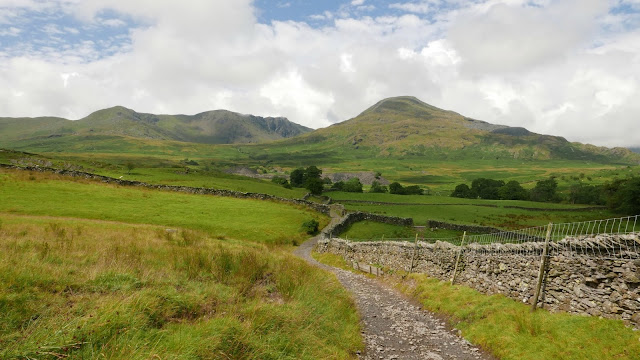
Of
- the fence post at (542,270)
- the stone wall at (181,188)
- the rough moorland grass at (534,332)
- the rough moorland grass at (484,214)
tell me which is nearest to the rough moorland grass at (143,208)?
the stone wall at (181,188)

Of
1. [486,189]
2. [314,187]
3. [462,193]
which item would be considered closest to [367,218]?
[314,187]

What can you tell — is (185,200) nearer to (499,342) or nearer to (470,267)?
(470,267)

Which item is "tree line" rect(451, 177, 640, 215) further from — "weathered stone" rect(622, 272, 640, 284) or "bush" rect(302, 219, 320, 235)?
"weathered stone" rect(622, 272, 640, 284)

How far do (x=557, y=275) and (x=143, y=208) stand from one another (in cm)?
4200

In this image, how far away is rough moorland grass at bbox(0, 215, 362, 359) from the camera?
17.3 feet

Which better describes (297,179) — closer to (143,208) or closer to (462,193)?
(462,193)

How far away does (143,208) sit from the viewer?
40.2m

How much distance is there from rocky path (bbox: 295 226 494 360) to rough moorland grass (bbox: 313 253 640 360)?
0.68m

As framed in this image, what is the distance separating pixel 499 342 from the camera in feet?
34.3

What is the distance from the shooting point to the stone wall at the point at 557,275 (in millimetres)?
9203

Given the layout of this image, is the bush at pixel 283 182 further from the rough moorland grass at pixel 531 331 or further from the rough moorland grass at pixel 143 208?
the rough moorland grass at pixel 531 331

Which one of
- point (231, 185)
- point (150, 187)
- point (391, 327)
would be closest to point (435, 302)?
point (391, 327)

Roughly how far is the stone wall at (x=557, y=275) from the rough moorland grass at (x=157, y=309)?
7.06 m

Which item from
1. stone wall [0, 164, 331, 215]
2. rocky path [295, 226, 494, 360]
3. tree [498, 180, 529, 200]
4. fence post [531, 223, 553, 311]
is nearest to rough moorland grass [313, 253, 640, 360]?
fence post [531, 223, 553, 311]
